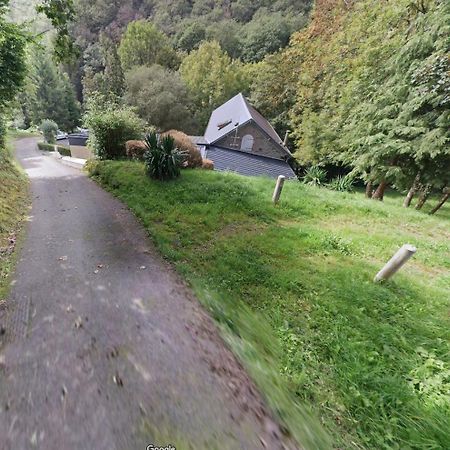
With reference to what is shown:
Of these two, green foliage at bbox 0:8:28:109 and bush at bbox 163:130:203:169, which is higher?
green foliage at bbox 0:8:28:109

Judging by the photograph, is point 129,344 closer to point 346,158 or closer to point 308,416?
point 308,416

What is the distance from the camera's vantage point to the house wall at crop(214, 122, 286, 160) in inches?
860

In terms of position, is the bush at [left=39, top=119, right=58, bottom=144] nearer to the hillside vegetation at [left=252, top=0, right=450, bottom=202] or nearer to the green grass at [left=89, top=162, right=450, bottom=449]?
the hillside vegetation at [left=252, top=0, right=450, bottom=202]

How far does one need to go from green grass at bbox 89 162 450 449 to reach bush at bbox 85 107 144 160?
471cm

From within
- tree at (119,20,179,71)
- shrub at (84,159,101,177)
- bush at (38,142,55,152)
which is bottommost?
bush at (38,142,55,152)

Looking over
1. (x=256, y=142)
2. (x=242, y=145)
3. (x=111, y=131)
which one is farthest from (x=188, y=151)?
(x=256, y=142)

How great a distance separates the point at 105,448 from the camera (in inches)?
79.7

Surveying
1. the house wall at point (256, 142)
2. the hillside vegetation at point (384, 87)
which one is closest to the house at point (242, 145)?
the house wall at point (256, 142)

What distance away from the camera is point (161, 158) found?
8.18m

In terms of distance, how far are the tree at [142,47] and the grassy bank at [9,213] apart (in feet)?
103

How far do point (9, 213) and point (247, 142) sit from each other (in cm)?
1878

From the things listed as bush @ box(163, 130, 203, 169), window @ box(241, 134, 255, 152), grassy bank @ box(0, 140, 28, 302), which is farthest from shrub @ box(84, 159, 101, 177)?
window @ box(241, 134, 255, 152)

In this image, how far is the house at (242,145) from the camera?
1820 centimetres

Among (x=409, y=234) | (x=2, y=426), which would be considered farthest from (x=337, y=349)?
(x=409, y=234)
